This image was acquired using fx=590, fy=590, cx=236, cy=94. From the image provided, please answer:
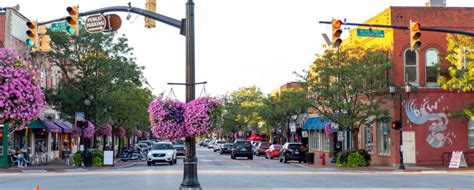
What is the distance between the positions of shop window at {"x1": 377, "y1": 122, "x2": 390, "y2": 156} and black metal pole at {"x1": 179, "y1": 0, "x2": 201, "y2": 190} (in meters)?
27.4

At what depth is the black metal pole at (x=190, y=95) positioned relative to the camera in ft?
40.9

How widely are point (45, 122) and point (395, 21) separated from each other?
2521 centimetres

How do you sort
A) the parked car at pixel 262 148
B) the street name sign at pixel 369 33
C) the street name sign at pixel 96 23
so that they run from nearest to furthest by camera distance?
the street name sign at pixel 96 23, the street name sign at pixel 369 33, the parked car at pixel 262 148

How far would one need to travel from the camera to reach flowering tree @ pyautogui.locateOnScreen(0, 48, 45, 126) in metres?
11.8

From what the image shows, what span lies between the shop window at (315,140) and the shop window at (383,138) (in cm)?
1659

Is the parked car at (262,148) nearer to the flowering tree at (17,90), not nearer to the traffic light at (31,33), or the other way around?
the traffic light at (31,33)

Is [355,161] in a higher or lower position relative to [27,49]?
lower

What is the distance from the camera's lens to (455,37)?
1357 inches

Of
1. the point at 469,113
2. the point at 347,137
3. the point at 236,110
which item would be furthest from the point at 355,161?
the point at 236,110

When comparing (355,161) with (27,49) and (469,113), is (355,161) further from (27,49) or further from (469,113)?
(27,49)

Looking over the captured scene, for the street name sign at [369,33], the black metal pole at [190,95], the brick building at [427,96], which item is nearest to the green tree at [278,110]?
the brick building at [427,96]

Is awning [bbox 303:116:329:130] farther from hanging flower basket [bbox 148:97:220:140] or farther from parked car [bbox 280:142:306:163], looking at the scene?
hanging flower basket [bbox 148:97:220:140]

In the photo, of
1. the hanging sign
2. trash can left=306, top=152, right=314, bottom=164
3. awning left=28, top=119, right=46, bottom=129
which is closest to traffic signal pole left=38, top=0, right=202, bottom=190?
the hanging sign

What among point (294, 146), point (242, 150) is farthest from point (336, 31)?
point (242, 150)
